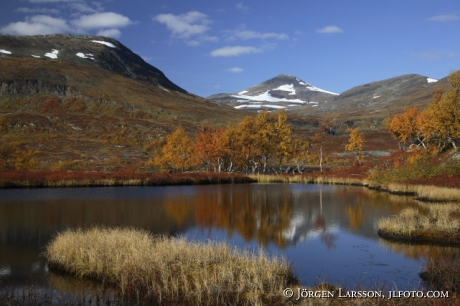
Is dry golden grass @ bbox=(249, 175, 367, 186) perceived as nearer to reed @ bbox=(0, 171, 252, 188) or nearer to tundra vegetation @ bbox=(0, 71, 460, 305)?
tundra vegetation @ bbox=(0, 71, 460, 305)

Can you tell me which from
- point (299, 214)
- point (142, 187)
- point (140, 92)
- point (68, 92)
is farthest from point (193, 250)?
point (140, 92)

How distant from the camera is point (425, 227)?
24750 mm

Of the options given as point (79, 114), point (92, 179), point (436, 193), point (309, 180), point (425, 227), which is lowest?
point (425, 227)

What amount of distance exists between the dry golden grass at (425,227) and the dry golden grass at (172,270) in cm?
1165

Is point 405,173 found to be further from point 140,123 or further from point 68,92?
point 68,92

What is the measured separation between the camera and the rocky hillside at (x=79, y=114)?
101 m

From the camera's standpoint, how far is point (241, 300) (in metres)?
13.2

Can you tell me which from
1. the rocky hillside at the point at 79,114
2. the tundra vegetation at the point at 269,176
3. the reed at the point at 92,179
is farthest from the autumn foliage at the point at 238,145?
the rocky hillside at the point at 79,114

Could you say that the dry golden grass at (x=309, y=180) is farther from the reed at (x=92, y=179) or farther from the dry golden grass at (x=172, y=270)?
the dry golden grass at (x=172, y=270)

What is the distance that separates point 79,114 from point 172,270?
141721 millimetres

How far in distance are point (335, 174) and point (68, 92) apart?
129514 mm

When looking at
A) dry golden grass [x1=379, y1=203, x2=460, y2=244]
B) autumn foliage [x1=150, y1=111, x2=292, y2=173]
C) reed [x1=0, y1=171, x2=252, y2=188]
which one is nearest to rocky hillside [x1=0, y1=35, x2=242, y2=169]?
autumn foliage [x1=150, y1=111, x2=292, y2=173]

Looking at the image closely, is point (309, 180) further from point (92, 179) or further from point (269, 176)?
point (92, 179)

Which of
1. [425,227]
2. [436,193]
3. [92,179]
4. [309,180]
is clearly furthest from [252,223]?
[309,180]
